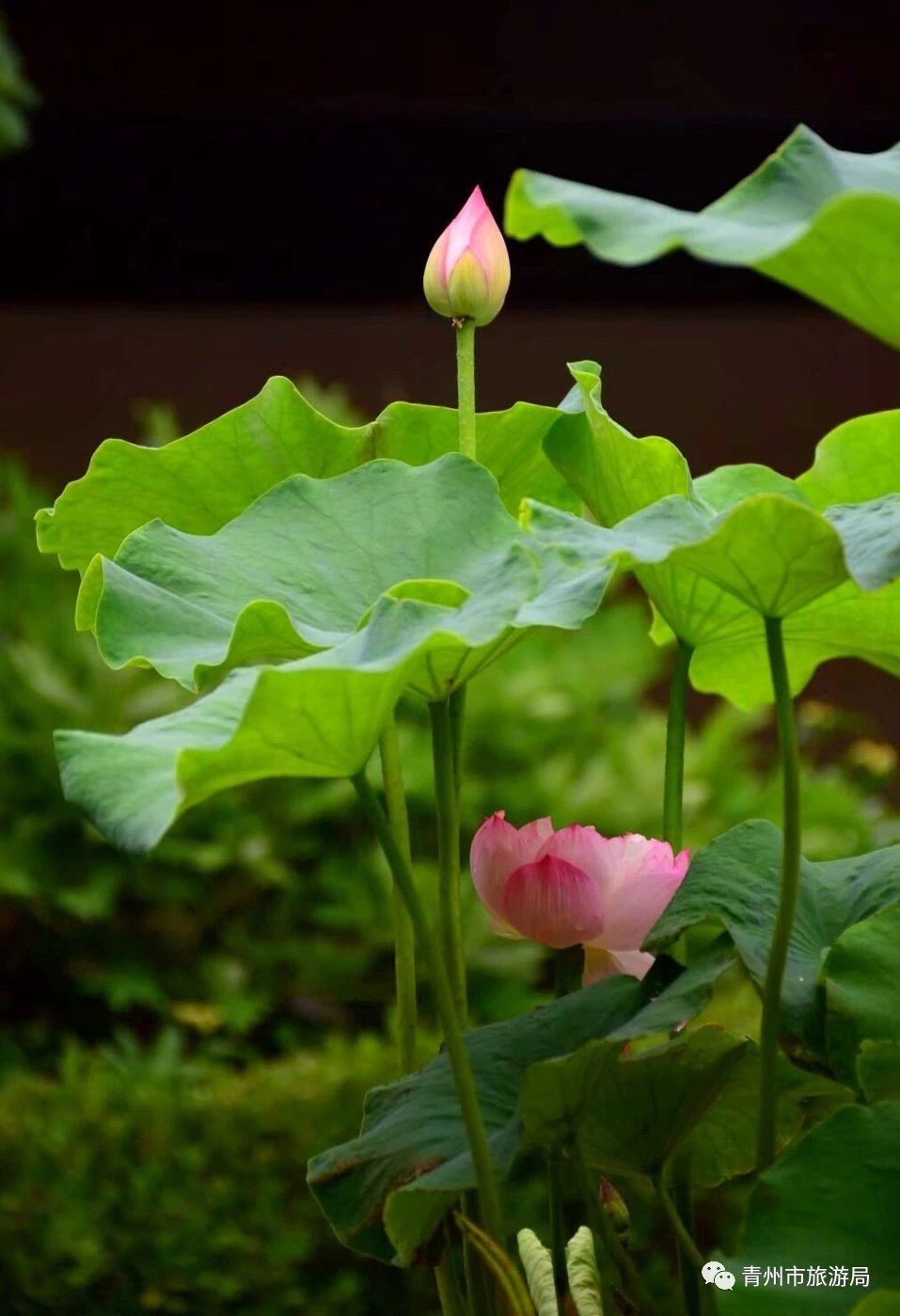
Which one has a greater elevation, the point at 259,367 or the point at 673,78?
the point at 673,78

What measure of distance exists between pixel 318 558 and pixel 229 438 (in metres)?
0.10

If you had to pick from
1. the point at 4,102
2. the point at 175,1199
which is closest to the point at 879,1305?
the point at 175,1199

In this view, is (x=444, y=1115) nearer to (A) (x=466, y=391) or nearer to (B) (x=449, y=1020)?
(B) (x=449, y=1020)

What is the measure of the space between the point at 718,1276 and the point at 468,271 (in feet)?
1.07

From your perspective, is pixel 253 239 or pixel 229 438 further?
pixel 253 239

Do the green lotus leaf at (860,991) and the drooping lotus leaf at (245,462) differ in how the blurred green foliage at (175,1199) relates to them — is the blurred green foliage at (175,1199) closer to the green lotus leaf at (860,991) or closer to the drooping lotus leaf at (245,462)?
the drooping lotus leaf at (245,462)

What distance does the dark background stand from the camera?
299cm

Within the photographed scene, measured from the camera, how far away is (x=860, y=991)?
47 centimetres

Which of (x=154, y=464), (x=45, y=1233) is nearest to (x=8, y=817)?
(x=45, y=1233)

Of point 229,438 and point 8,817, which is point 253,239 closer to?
point 8,817

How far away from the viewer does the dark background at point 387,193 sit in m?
2.99

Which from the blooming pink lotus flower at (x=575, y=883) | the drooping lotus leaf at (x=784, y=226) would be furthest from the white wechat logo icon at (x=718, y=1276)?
the drooping lotus leaf at (x=784, y=226)

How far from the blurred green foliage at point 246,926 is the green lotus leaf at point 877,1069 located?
1.14 meters

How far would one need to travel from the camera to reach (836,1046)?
0.47 meters
